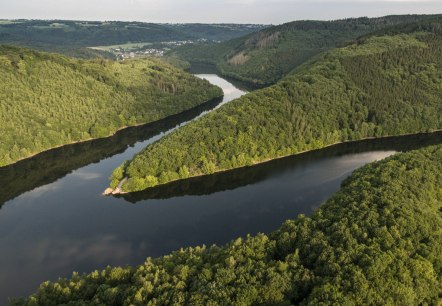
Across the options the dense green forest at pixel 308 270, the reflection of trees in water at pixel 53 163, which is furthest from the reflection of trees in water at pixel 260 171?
the dense green forest at pixel 308 270

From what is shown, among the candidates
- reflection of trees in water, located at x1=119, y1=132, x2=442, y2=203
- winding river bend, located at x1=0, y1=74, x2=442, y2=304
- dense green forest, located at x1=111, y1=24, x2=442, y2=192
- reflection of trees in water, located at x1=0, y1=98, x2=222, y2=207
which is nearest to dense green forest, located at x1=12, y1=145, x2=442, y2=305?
winding river bend, located at x1=0, y1=74, x2=442, y2=304

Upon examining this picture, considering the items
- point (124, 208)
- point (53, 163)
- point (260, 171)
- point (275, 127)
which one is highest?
point (275, 127)

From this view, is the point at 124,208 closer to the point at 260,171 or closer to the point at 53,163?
the point at 260,171

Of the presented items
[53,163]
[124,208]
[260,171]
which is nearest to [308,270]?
[124,208]

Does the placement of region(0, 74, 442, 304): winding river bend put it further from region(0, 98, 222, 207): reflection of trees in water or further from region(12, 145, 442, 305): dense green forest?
region(12, 145, 442, 305): dense green forest

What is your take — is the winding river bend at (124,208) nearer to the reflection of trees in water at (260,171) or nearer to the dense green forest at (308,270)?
the reflection of trees in water at (260,171)

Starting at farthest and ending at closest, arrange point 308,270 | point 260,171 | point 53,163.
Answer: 1. point 53,163
2. point 260,171
3. point 308,270
